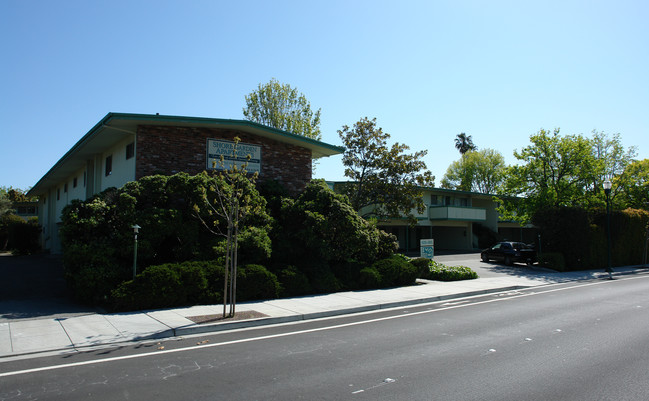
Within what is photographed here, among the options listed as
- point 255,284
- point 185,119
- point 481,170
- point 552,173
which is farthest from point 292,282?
point 481,170

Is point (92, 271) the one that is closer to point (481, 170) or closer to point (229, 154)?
point (229, 154)

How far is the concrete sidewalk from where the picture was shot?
7559 millimetres

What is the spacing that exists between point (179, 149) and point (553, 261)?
19.6 metres

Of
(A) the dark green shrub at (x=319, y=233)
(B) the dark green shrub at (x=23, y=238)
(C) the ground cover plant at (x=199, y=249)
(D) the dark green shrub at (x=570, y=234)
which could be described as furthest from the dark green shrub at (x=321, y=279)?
(B) the dark green shrub at (x=23, y=238)

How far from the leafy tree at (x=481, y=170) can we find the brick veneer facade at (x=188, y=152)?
49937 millimetres

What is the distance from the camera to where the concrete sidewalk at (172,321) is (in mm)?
7559

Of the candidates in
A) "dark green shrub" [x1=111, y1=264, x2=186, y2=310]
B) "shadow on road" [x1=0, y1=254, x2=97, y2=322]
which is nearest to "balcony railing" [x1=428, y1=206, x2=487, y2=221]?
"shadow on road" [x1=0, y1=254, x2=97, y2=322]

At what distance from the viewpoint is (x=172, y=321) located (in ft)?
29.8

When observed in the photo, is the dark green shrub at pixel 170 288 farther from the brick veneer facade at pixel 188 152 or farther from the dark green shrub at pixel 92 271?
the brick veneer facade at pixel 188 152

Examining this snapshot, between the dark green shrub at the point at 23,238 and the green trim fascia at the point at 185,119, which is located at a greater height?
the green trim fascia at the point at 185,119

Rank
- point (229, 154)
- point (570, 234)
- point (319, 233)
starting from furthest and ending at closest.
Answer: point (570, 234) < point (229, 154) < point (319, 233)

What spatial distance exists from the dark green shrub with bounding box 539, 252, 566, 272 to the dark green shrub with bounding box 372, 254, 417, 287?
11123 millimetres

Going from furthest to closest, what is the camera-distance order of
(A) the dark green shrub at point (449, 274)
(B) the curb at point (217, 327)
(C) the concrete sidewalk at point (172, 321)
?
(A) the dark green shrub at point (449, 274)
(C) the concrete sidewalk at point (172, 321)
(B) the curb at point (217, 327)

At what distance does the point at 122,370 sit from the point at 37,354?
2013mm
